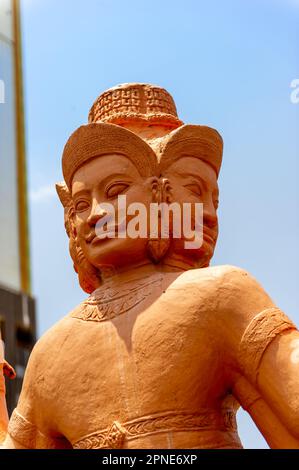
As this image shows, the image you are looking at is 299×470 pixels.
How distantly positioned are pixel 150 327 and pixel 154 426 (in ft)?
1.82

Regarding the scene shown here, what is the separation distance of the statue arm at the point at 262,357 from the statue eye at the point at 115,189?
2.98 feet

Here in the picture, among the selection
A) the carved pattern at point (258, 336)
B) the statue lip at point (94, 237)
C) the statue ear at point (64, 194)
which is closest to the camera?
the carved pattern at point (258, 336)

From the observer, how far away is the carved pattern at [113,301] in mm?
6402

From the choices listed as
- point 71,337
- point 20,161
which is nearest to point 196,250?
point 71,337

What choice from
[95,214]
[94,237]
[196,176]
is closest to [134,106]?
[196,176]

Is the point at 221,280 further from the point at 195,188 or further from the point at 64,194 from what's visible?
the point at 64,194

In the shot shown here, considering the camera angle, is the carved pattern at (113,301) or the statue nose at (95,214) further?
the statue nose at (95,214)

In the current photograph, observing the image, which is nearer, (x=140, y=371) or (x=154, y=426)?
(x=154, y=426)

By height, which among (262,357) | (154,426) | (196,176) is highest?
(196,176)

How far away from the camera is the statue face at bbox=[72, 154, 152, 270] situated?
656 centimetres

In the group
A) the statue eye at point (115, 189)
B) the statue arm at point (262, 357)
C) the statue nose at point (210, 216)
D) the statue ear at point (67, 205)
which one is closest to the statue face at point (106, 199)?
the statue eye at point (115, 189)

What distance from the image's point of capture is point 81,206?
6.81m

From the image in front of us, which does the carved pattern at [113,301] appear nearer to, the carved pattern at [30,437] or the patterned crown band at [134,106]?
the carved pattern at [30,437]

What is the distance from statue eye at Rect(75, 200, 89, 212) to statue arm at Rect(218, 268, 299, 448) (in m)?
1.11
